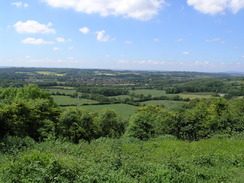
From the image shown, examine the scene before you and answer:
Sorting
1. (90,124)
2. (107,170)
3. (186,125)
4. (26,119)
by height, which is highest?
(107,170)

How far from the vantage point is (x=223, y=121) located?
71.0 ft

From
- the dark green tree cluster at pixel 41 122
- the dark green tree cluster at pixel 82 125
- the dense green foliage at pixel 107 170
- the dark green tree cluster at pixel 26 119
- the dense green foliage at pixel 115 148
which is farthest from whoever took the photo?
the dark green tree cluster at pixel 82 125

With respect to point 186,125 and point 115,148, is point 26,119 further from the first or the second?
point 186,125

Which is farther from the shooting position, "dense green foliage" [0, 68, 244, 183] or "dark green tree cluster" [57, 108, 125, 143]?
"dark green tree cluster" [57, 108, 125, 143]

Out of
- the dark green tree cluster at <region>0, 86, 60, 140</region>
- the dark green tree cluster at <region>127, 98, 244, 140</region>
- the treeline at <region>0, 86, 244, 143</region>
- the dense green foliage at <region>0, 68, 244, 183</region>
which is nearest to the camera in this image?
the dense green foliage at <region>0, 68, 244, 183</region>

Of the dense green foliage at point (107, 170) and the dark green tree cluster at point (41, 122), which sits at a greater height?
the dense green foliage at point (107, 170)

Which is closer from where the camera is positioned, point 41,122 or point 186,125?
point 41,122

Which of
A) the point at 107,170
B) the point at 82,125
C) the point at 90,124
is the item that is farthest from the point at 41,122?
the point at 107,170

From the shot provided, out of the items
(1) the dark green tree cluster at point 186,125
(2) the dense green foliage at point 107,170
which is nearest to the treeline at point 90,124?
(1) the dark green tree cluster at point 186,125

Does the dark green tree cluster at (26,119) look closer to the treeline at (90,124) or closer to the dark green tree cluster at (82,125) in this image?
the treeline at (90,124)

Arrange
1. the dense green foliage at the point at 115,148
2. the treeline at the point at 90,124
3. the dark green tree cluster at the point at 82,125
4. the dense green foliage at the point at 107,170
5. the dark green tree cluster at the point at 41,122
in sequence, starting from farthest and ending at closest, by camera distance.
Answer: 1. the dark green tree cluster at the point at 82,125
2. the treeline at the point at 90,124
3. the dark green tree cluster at the point at 41,122
4. the dense green foliage at the point at 115,148
5. the dense green foliage at the point at 107,170

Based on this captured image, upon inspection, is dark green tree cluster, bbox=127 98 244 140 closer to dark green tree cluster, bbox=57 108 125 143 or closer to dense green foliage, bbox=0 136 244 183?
dark green tree cluster, bbox=57 108 125 143

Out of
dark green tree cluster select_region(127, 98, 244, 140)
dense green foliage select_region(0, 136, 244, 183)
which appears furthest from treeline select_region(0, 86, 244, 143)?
dense green foliage select_region(0, 136, 244, 183)

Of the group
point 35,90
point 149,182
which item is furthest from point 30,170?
point 35,90
